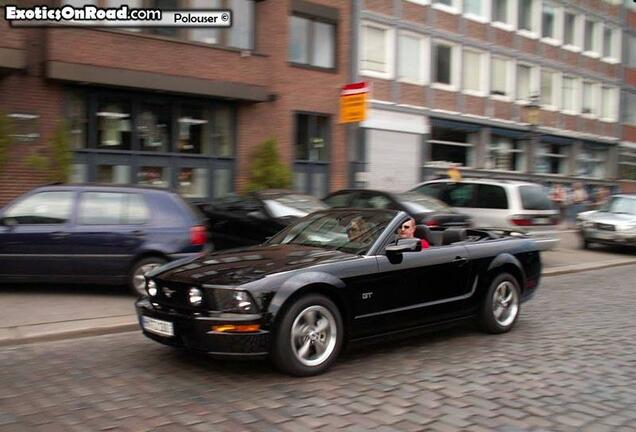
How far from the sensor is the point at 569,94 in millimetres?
31469

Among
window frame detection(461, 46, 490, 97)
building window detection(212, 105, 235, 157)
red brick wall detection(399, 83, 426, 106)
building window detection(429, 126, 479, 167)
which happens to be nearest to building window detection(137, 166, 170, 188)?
building window detection(212, 105, 235, 157)

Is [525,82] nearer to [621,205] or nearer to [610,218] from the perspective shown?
[621,205]

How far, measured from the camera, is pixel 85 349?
20.3 ft

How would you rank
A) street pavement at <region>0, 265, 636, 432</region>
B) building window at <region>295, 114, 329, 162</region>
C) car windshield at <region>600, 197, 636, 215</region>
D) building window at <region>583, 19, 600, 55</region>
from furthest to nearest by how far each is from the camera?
building window at <region>583, 19, 600, 55</region>, building window at <region>295, 114, 329, 162</region>, car windshield at <region>600, 197, 636, 215</region>, street pavement at <region>0, 265, 636, 432</region>

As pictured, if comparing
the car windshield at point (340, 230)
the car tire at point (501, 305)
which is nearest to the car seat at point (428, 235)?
the car windshield at point (340, 230)

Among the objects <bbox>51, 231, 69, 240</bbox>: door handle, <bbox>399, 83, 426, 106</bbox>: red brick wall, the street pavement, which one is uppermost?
<bbox>399, 83, 426, 106</bbox>: red brick wall

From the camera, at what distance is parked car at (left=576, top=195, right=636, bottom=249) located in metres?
16.5

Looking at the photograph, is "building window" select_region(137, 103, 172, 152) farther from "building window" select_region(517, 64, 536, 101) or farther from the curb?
"building window" select_region(517, 64, 536, 101)

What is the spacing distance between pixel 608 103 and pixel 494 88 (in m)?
11.0

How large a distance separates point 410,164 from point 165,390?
18.6m

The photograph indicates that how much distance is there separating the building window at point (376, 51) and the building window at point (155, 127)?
776 cm

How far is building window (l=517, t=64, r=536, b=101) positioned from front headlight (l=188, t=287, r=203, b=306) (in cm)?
2552

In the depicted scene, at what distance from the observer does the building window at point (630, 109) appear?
35.1 m

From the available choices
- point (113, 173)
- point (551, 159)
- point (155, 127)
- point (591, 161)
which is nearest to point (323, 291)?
point (113, 173)
